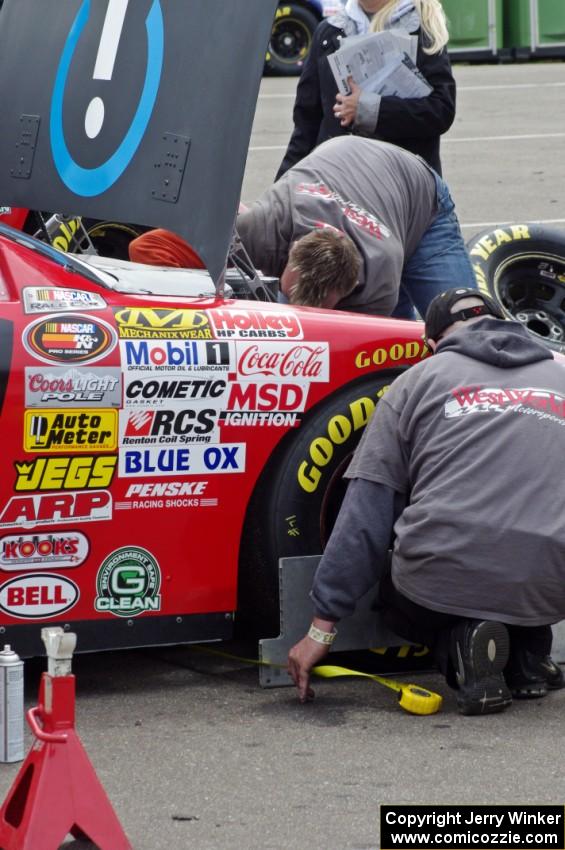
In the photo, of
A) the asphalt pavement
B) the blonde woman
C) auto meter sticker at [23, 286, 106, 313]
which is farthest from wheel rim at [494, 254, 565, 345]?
auto meter sticker at [23, 286, 106, 313]

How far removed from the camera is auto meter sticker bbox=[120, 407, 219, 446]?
4.05m

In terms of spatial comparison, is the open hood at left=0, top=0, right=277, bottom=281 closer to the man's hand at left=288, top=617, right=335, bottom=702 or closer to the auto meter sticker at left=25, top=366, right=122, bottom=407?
the auto meter sticker at left=25, top=366, right=122, bottom=407

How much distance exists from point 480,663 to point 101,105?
193 centimetres

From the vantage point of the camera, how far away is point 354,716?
411 centimetres

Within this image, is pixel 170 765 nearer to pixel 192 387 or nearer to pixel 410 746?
pixel 410 746

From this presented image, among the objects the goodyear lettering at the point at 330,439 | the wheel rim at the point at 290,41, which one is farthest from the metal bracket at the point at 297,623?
the wheel rim at the point at 290,41

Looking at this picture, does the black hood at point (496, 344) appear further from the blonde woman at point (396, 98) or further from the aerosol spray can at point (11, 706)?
the blonde woman at point (396, 98)

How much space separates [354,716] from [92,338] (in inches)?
46.9

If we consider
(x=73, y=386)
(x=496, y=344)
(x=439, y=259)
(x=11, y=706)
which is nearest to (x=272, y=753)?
(x=11, y=706)

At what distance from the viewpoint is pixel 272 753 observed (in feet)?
12.5

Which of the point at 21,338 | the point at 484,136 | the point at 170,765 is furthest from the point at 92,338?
the point at 484,136

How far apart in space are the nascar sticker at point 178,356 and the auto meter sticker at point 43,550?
465 millimetres

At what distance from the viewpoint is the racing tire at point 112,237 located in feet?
21.7

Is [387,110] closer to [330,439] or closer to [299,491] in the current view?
[330,439]
